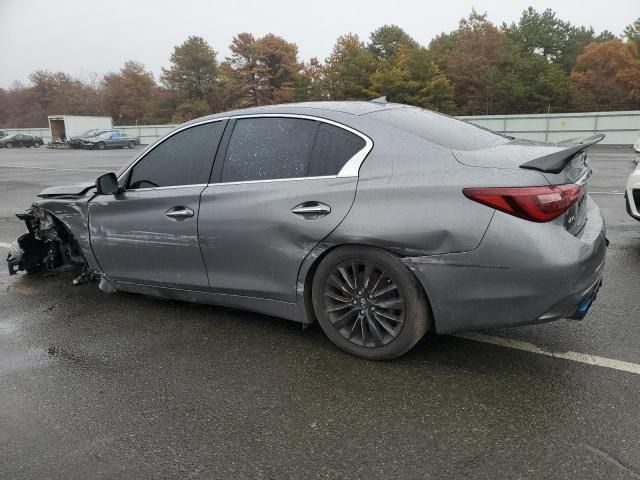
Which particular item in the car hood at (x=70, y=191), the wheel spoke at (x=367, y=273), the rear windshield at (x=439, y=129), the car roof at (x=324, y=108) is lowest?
the wheel spoke at (x=367, y=273)

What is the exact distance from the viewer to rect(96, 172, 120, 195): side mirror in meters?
3.97

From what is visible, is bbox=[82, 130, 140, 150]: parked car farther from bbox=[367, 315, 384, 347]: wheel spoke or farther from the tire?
bbox=[367, 315, 384, 347]: wheel spoke

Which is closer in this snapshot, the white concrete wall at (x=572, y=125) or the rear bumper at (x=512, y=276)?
the rear bumper at (x=512, y=276)

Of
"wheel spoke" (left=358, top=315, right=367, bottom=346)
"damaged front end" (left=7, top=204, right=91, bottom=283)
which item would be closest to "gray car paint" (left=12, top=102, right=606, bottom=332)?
"wheel spoke" (left=358, top=315, right=367, bottom=346)

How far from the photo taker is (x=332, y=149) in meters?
3.22

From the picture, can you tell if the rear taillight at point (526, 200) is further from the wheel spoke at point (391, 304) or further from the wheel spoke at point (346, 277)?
the wheel spoke at point (346, 277)

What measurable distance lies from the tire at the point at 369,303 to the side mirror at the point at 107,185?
6.12 ft

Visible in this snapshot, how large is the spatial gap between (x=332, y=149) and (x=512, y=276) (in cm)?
130

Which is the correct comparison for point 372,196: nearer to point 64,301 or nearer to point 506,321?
point 506,321

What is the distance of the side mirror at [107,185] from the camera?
13.0 feet

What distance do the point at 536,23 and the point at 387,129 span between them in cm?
6140

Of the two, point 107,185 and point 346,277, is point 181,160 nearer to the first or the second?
A: point 107,185

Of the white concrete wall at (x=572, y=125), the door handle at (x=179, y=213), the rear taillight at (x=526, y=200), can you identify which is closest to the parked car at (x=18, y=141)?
the white concrete wall at (x=572, y=125)

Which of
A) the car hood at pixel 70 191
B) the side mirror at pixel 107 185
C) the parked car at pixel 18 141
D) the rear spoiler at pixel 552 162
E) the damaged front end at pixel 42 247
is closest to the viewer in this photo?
the rear spoiler at pixel 552 162
